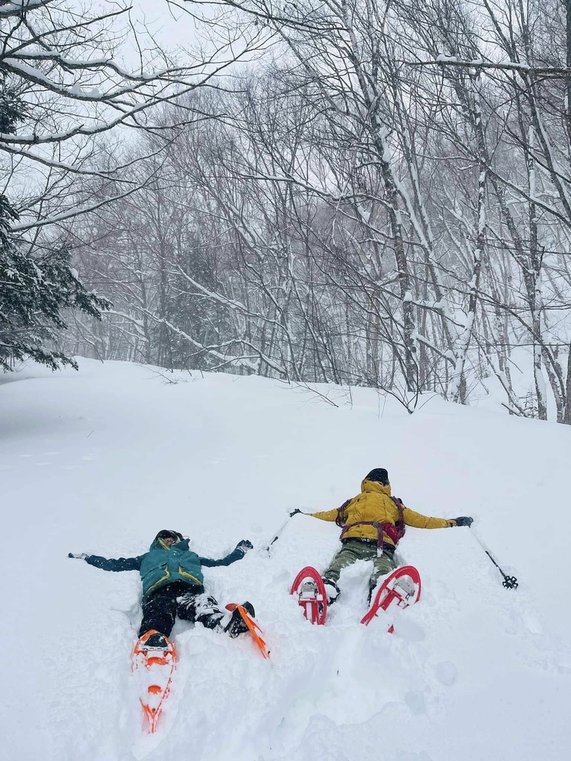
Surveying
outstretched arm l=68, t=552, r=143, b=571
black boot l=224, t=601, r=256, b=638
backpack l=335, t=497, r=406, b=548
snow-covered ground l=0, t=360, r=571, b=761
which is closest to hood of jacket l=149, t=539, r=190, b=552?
outstretched arm l=68, t=552, r=143, b=571

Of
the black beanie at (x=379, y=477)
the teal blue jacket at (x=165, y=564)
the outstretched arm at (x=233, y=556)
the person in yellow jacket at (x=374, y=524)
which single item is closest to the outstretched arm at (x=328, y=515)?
the person in yellow jacket at (x=374, y=524)

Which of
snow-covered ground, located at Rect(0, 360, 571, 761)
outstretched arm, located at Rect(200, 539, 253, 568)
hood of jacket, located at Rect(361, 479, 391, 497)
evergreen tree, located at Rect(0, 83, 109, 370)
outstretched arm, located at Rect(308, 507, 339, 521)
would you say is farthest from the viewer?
evergreen tree, located at Rect(0, 83, 109, 370)

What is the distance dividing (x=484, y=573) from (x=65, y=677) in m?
2.90

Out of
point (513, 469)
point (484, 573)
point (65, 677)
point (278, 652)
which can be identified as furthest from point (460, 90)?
point (65, 677)

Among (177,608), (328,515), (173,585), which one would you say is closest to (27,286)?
(173,585)

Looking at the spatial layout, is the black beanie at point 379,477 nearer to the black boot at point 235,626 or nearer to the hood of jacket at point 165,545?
the hood of jacket at point 165,545

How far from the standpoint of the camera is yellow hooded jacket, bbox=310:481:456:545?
4340mm

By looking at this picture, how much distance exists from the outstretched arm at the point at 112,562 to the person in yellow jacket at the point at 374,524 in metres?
→ 1.54

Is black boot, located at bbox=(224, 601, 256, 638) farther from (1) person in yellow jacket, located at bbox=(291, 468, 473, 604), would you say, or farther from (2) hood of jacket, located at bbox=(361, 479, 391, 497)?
(2) hood of jacket, located at bbox=(361, 479, 391, 497)

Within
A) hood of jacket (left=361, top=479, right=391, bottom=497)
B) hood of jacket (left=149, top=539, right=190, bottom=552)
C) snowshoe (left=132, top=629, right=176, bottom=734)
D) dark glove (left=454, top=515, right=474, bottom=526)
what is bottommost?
snowshoe (left=132, top=629, right=176, bottom=734)

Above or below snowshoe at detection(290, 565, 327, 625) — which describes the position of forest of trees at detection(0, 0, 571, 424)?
above

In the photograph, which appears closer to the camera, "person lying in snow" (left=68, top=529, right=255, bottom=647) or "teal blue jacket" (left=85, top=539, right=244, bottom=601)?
"person lying in snow" (left=68, top=529, right=255, bottom=647)

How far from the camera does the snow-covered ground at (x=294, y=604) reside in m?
2.31

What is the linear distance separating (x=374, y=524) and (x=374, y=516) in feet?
0.42
